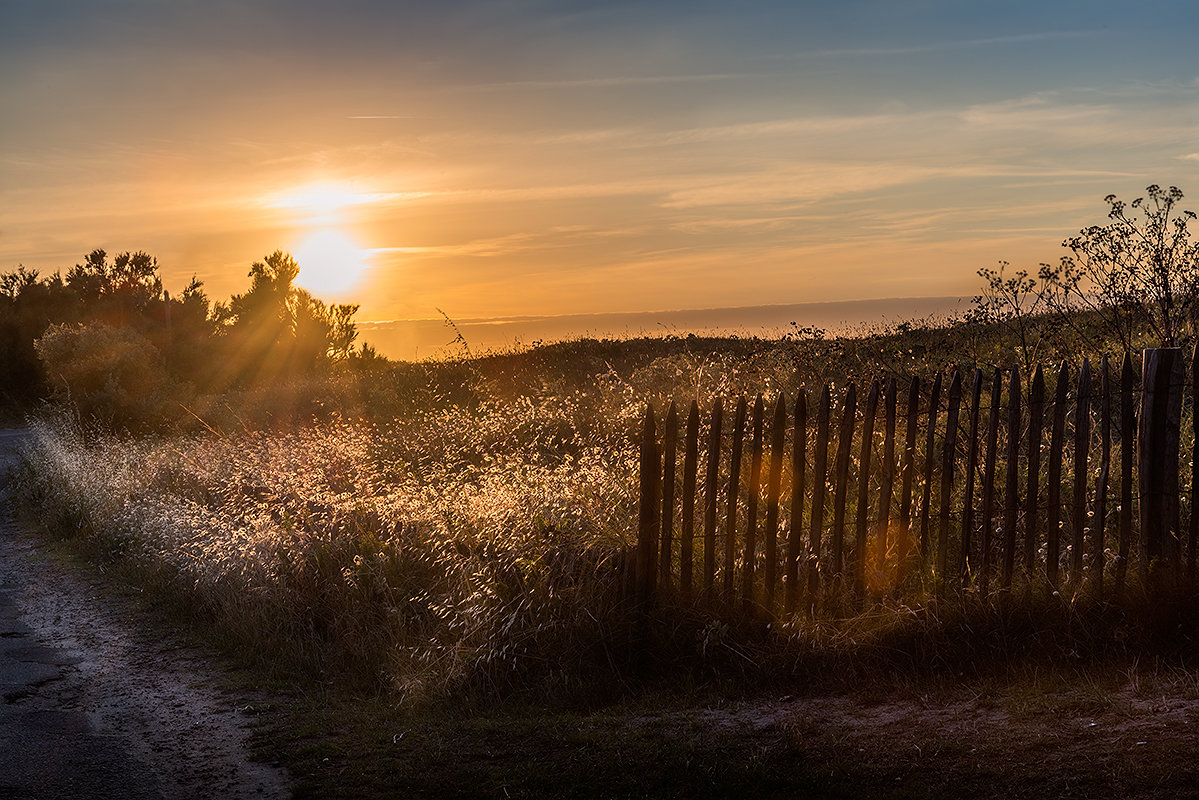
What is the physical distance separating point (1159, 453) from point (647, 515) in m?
3.29

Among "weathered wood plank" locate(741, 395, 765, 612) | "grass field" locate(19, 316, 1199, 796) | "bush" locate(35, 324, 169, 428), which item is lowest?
"grass field" locate(19, 316, 1199, 796)

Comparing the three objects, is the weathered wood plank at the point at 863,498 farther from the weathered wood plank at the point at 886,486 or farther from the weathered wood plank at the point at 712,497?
the weathered wood plank at the point at 712,497

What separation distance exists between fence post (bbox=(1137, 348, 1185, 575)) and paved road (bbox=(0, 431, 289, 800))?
5389 mm

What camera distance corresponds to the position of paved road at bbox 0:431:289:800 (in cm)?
503

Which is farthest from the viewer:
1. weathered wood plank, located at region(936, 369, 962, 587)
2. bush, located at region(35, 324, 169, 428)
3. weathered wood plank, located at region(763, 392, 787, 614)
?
bush, located at region(35, 324, 169, 428)

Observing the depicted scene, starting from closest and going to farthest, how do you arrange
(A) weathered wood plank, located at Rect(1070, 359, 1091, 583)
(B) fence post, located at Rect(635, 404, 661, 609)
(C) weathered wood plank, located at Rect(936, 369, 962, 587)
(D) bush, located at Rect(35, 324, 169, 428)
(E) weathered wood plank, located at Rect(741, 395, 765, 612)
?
(A) weathered wood plank, located at Rect(1070, 359, 1091, 583), (C) weathered wood plank, located at Rect(936, 369, 962, 587), (E) weathered wood plank, located at Rect(741, 395, 765, 612), (B) fence post, located at Rect(635, 404, 661, 609), (D) bush, located at Rect(35, 324, 169, 428)

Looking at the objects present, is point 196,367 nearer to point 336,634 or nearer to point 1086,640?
point 336,634

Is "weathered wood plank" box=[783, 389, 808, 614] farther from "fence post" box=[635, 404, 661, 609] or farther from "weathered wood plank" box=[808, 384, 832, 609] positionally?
"fence post" box=[635, 404, 661, 609]

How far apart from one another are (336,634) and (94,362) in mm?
21670

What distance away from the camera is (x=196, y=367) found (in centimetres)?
3484

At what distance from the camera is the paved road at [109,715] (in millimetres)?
5031

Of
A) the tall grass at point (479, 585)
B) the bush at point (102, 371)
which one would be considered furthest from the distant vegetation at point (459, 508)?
the bush at point (102, 371)

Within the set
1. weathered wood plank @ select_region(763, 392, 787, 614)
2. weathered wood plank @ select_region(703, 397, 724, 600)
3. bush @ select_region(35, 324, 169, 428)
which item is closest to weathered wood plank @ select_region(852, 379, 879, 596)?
weathered wood plank @ select_region(763, 392, 787, 614)

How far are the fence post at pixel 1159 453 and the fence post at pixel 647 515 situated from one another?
309cm
